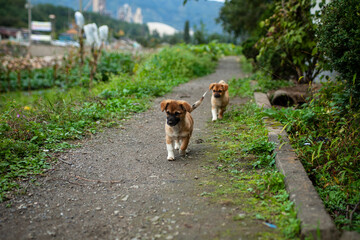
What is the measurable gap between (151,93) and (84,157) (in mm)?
4925

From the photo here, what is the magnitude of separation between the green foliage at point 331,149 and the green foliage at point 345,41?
0.38 meters

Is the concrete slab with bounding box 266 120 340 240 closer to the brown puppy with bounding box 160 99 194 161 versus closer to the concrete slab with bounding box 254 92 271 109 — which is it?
the brown puppy with bounding box 160 99 194 161

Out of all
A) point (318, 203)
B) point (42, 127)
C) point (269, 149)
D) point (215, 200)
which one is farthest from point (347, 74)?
point (42, 127)

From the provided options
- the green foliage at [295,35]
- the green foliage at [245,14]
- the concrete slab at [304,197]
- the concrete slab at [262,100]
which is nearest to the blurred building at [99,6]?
the green foliage at [295,35]

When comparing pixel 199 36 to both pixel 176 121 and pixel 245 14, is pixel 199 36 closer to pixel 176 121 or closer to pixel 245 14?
pixel 245 14

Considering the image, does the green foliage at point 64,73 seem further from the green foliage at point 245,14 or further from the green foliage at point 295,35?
the green foliage at point 245,14

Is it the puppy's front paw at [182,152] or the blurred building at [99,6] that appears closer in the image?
the puppy's front paw at [182,152]

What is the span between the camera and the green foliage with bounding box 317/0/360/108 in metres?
4.69

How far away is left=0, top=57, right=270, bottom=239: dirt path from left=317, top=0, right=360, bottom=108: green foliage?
2358mm

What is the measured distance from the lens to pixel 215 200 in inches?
140

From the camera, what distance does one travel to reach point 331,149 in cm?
425

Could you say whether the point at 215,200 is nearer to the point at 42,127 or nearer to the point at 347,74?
the point at 347,74

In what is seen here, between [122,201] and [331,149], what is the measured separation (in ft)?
8.96

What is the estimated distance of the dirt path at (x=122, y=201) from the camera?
3.02 metres
